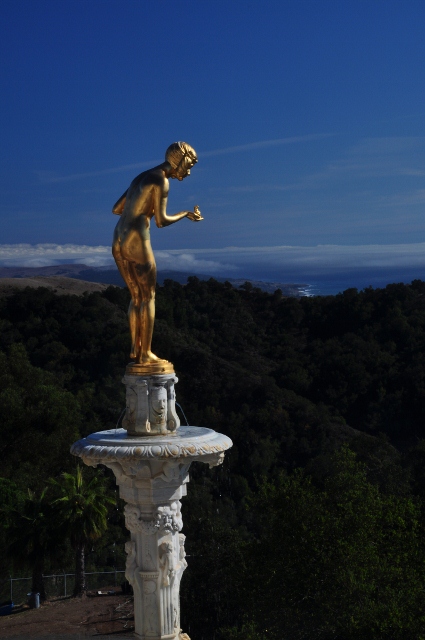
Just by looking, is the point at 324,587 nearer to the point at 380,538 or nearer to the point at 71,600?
the point at 380,538

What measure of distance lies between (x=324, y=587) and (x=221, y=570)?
4.37m

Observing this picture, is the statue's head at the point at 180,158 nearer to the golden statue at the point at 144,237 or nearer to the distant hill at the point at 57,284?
the golden statue at the point at 144,237

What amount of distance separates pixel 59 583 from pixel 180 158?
19026mm

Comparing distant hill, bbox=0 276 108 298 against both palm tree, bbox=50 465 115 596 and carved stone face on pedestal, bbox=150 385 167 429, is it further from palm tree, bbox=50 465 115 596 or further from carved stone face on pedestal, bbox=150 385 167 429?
carved stone face on pedestal, bbox=150 385 167 429

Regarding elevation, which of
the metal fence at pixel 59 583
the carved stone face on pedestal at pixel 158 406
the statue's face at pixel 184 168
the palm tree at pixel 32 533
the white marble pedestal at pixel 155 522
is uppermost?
the statue's face at pixel 184 168

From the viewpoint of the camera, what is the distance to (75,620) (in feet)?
68.7

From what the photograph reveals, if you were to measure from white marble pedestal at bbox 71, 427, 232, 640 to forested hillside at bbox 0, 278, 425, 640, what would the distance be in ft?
21.8

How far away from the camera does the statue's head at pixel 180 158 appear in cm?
857

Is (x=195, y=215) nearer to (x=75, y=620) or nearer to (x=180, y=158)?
(x=180, y=158)

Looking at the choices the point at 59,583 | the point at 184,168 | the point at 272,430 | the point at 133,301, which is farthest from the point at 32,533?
the point at 184,168

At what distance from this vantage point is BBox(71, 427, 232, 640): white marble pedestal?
7.99 m

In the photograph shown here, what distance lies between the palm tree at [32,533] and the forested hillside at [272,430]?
1.71 ft

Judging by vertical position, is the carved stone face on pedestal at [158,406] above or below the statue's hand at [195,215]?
below


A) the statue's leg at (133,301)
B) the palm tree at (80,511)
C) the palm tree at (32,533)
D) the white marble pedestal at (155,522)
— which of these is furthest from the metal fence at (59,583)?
the statue's leg at (133,301)
